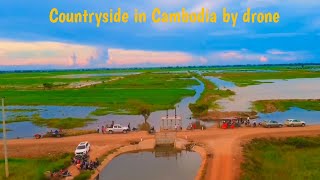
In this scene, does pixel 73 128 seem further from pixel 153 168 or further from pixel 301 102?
pixel 301 102

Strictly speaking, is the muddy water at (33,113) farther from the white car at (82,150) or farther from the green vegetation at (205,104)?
the green vegetation at (205,104)

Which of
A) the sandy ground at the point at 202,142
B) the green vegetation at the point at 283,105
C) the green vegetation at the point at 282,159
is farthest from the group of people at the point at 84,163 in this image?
the green vegetation at the point at 283,105

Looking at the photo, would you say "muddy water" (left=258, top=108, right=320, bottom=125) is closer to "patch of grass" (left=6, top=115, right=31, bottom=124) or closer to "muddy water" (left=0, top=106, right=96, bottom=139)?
"muddy water" (left=0, top=106, right=96, bottom=139)

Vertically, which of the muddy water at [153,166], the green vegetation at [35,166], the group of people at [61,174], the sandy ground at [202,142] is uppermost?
the sandy ground at [202,142]

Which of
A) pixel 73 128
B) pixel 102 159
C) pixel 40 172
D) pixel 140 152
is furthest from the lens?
pixel 73 128

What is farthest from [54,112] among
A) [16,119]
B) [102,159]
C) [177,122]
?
[102,159]

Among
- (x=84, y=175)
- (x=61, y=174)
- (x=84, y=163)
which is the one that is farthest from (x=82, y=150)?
(x=84, y=175)
